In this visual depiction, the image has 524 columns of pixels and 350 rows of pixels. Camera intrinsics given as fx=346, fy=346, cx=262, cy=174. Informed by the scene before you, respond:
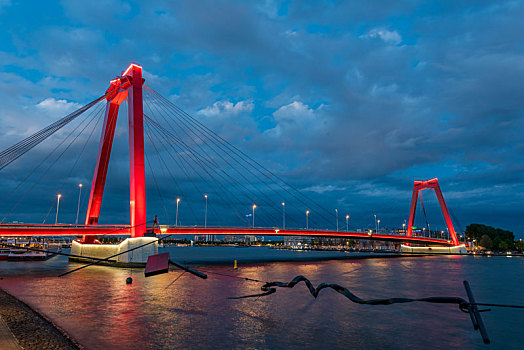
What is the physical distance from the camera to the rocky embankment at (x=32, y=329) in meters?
12.5

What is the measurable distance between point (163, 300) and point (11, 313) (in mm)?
8994

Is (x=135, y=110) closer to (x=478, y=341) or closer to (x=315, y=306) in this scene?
(x=315, y=306)

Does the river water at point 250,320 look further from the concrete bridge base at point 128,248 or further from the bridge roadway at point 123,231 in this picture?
the concrete bridge base at point 128,248

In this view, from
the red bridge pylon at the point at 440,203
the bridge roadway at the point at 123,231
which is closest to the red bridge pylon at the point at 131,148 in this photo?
the bridge roadway at the point at 123,231

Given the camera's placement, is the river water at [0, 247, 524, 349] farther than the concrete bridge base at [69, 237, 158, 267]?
No

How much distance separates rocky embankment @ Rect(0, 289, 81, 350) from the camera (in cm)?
1251

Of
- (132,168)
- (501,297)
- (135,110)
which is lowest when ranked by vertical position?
(501,297)

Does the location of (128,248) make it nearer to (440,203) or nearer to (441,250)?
(440,203)

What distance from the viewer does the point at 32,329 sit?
47.8 feet

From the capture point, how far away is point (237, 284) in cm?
3347

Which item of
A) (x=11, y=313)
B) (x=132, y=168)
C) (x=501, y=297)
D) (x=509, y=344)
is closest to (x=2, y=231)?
(x=132, y=168)

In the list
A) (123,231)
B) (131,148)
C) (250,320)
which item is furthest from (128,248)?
(250,320)

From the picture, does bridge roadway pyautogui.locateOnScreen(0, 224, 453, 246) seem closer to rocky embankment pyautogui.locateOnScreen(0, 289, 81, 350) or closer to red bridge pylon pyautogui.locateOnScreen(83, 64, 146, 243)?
red bridge pylon pyautogui.locateOnScreen(83, 64, 146, 243)

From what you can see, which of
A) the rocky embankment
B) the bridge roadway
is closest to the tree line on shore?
the bridge roadway
